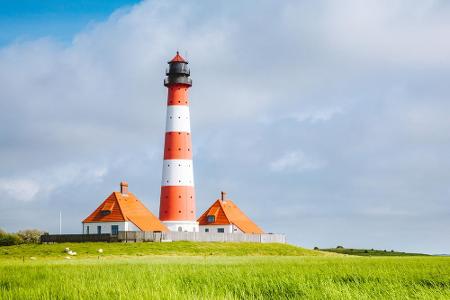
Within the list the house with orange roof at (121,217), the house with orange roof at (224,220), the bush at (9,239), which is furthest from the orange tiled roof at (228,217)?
the bush at (9,239)

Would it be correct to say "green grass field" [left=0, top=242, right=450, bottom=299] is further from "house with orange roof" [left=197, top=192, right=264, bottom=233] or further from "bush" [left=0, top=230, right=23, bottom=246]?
"house with orange roof" [left=197, top=192, right=264, bottom=233]

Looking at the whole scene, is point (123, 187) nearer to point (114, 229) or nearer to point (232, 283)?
point (114, 229)

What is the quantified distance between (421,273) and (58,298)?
12.5 m

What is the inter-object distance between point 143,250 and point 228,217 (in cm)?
2282

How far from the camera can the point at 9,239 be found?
67688mm

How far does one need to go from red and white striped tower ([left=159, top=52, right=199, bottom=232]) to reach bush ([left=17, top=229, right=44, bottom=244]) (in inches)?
551

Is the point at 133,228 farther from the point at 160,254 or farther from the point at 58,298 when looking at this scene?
the point at 58,298

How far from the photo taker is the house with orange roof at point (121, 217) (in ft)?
216

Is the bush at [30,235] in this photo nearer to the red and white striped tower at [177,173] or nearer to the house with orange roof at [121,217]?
the house with orange roof at [121,217]

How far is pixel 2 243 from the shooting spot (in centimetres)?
6706

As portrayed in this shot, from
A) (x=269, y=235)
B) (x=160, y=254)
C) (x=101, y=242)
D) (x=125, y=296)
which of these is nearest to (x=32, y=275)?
(x=125, y=296)

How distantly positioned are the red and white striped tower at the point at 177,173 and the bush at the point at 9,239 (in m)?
15.3

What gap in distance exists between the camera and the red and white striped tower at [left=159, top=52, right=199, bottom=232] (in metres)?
64.1

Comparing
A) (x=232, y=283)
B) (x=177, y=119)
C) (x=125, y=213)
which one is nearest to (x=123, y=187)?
(x=125, y=213)
